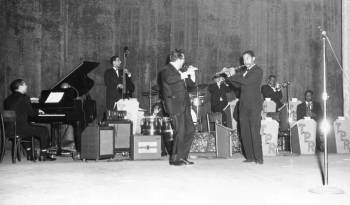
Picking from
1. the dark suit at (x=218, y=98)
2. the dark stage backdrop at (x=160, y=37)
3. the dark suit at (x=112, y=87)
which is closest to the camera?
the dark suit at (x=112, y=87)

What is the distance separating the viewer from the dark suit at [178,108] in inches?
231

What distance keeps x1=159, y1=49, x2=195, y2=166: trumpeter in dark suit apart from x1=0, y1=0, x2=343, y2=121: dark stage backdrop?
3951 millimetres

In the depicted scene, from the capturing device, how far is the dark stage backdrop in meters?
9.22

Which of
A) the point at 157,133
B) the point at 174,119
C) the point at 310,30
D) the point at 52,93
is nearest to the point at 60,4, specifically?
the point at 52,93

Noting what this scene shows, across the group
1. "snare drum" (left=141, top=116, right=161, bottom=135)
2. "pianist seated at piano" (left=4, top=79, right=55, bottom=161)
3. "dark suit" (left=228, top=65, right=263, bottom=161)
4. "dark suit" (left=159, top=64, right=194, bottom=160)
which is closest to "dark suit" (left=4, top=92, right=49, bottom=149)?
"pianist seated at piano" (left=4, top=79, right=55, bottom=161)

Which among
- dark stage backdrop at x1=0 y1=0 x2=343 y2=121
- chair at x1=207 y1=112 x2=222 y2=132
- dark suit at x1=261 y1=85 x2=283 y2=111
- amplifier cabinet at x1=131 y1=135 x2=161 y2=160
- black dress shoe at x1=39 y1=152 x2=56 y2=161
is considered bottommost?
black dress shoe at x1=39 y1=152 x2=56 y2=161

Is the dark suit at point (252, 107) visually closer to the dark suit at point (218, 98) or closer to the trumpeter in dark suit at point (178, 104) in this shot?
the trumpeter in dark suit at point (178, 104)

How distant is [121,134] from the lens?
23.2ft

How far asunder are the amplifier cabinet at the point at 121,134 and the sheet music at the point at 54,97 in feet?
2.76

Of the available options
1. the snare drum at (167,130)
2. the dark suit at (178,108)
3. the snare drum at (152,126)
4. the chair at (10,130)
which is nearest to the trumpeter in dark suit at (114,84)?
the snare drum at (152,126)

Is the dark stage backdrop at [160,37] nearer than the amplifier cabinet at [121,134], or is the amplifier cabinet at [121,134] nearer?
the amplifier cabinet at [121,134]

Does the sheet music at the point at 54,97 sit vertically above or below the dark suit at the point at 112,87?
below

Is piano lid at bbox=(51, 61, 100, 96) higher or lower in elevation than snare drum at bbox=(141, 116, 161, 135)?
higher

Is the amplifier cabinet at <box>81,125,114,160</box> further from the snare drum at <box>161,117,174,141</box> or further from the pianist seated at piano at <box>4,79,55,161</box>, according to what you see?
the snare drum at <box>161,117,174,141</box>
